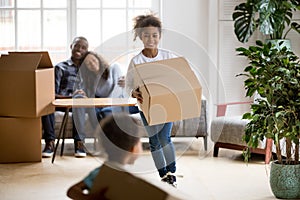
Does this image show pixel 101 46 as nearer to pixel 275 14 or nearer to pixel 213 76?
pixel 213 76

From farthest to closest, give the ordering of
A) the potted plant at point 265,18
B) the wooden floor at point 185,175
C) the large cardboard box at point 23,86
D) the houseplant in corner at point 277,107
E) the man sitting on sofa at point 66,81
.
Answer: the potted plant at point 265,18
the man sitting on sofa at point 66,81
the large cardboard box at point 23,86
the wooden floor at point 185,175
the houseplant in corner at point 277,107

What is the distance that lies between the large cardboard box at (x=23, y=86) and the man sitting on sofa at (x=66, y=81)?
1.18ft

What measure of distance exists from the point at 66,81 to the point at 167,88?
259cm

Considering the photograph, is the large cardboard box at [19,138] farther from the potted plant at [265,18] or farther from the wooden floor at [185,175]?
the potted plant at [265,18]

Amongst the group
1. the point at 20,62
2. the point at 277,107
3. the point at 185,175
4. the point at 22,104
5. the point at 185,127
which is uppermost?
the point at 20,62

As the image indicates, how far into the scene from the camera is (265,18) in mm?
6328

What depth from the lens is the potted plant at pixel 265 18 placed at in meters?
6.33

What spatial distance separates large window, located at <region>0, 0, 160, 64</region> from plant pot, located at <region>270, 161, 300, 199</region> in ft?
10.0

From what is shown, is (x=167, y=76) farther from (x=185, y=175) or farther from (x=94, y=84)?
(x=94, y=84)

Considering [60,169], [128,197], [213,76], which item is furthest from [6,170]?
[128,197]

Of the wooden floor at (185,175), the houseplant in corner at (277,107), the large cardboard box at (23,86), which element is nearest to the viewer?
the houseplant in corner at (277,107)

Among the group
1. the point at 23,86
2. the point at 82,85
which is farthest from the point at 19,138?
the point at 82,85

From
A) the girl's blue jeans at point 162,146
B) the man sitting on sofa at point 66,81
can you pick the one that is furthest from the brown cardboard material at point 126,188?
the man sitting on sofa at point 66,81

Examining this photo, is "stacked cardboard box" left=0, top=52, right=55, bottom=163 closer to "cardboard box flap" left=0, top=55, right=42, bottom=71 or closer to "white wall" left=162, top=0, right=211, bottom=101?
"cardboard box flap" left=0, top=55, right=42, bottom=71
